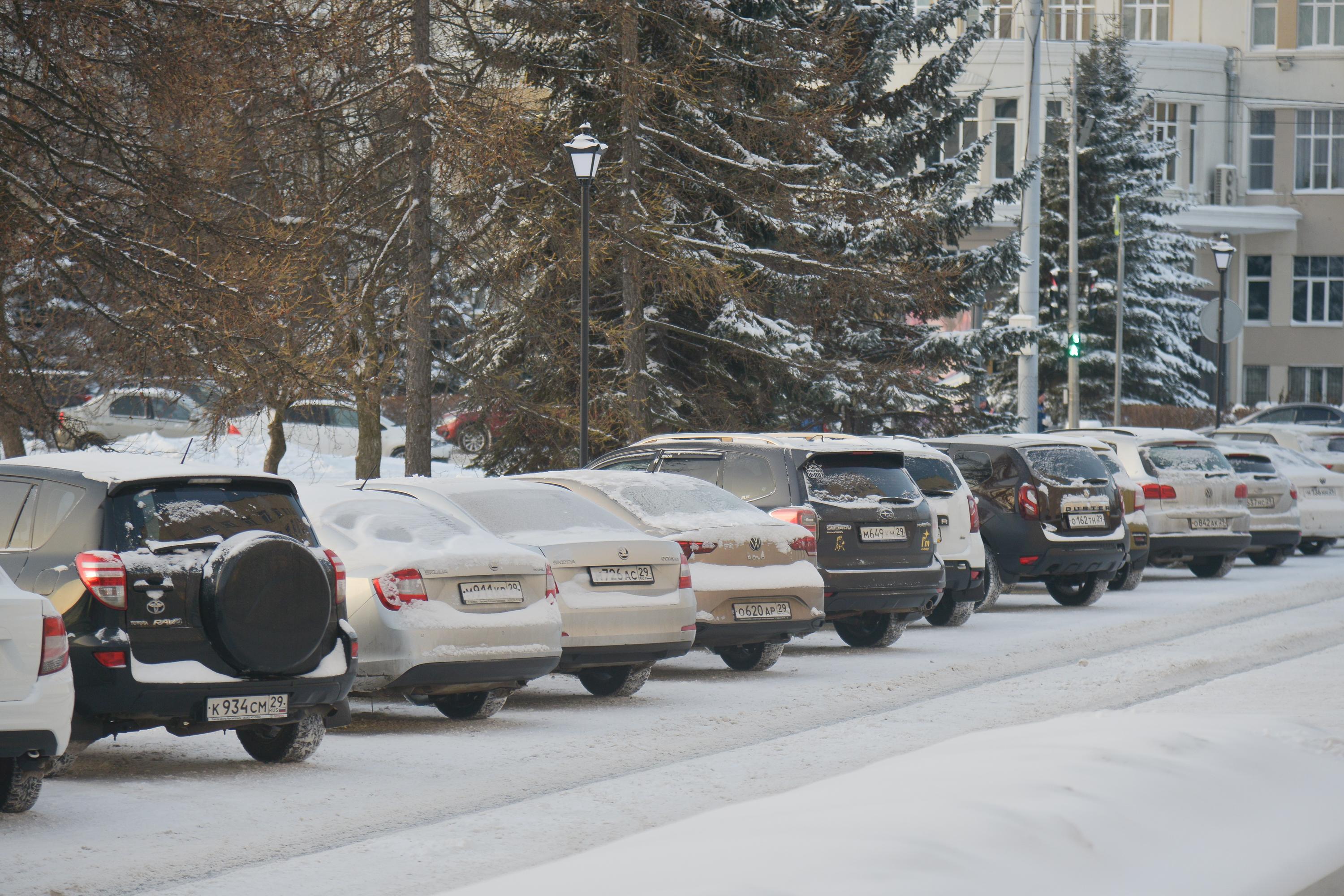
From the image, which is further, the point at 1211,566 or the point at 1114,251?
the point at 1114,251

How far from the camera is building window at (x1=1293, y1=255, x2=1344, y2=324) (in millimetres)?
69062

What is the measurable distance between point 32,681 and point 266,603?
1533 millimetres

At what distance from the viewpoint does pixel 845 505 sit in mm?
14195

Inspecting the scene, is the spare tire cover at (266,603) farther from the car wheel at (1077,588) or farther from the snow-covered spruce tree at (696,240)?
the snow-covered spruce tree at (696,240)

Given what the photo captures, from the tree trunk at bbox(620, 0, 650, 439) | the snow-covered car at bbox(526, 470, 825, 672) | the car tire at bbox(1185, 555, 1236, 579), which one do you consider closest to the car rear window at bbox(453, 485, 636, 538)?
the snow-covered car at bbox(526, 470, 825, 672)

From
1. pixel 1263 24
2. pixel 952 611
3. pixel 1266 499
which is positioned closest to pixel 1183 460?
pixel 1266 499

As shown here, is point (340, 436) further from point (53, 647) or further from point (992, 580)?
point (53, 647)

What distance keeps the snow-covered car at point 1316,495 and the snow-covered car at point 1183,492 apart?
4.29 m

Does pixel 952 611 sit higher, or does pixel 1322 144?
pixel 1322 144

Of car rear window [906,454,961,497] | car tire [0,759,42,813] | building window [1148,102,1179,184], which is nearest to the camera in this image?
car tire [0,759,42,813]

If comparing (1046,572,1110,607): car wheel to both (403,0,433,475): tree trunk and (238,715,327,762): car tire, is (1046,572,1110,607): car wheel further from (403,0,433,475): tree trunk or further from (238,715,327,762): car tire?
(238,715,327,762): car tire

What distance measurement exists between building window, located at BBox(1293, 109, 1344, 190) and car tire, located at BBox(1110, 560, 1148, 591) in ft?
175

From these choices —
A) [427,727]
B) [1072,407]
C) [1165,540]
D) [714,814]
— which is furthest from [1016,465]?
[1072,407]

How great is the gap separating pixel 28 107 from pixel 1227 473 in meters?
14.3
